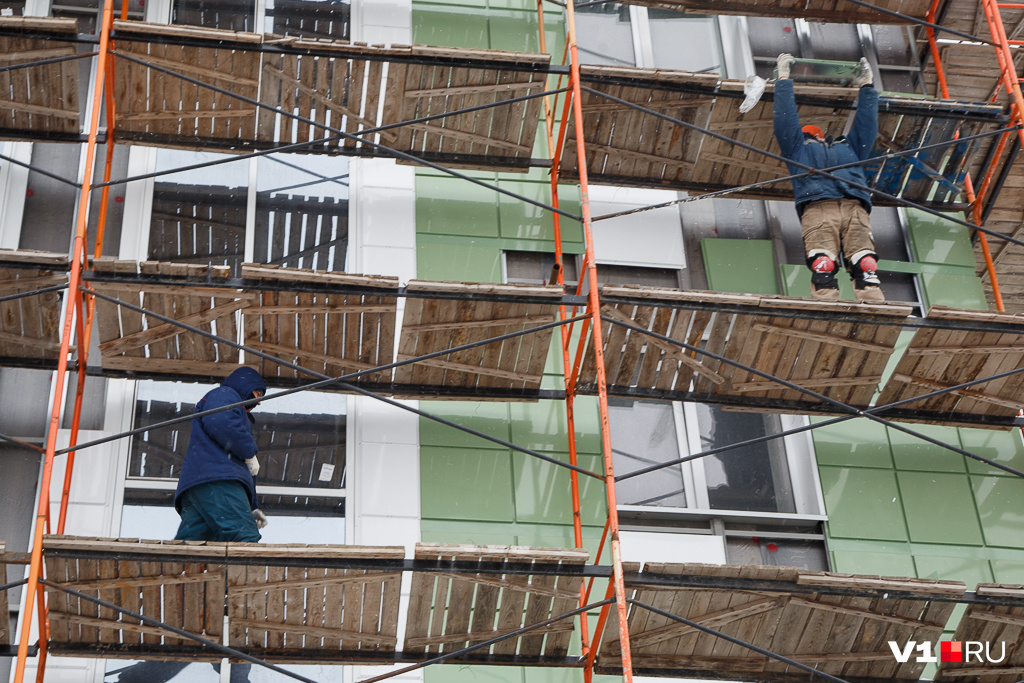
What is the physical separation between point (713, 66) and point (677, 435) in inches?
168

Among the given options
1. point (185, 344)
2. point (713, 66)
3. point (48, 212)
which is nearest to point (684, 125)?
point (713, 66)

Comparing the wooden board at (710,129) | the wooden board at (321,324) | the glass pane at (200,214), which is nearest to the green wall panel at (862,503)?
the wooden board at (710,129)

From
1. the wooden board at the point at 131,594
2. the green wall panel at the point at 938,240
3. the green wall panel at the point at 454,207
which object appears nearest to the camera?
the wooden board at the point at 131,594

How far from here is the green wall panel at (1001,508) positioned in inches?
459

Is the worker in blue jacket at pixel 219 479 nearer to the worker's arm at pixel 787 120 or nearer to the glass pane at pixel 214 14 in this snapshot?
the glass pane at pixel 214 14

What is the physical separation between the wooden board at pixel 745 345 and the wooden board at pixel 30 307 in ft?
14.2

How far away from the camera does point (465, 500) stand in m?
11.1

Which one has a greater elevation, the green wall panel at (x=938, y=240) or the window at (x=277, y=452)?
the green wall panel at (x=938, y=240)

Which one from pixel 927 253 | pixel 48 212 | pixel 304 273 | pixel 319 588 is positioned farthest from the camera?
pixel 927 253

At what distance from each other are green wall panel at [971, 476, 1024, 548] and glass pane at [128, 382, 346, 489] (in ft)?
18.7

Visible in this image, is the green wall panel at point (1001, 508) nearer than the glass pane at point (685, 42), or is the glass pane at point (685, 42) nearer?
the green wall panel at point (1001, 508)

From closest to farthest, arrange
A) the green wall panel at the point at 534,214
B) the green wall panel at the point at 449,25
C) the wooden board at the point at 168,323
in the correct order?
the wooden board at the point at 168,323
the green wall panel at the point at 534,214
the green wall panel at the point at 449,25

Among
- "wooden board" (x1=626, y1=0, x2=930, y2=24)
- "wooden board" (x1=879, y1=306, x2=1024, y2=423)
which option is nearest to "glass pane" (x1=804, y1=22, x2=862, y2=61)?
"wooden board" (x1=626, y1=0, x2=930, y2=24)

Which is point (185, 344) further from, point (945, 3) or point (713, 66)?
point (945, 3)
